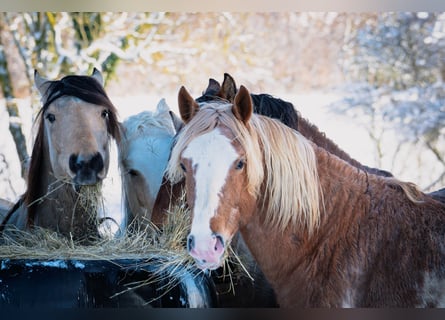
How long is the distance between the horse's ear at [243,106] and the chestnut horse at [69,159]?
2.86 feet

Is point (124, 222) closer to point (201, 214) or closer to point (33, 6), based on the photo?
point (201, 214)

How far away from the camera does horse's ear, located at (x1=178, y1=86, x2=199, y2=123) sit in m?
2.88

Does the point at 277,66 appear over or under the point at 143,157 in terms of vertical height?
over

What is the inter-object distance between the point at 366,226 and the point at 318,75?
1.04m

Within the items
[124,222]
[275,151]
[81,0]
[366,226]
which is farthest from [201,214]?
[81,0]

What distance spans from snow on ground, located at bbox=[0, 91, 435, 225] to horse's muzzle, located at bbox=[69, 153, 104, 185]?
0.10m

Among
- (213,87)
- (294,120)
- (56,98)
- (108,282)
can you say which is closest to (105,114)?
(56,98)

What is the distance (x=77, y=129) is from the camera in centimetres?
323

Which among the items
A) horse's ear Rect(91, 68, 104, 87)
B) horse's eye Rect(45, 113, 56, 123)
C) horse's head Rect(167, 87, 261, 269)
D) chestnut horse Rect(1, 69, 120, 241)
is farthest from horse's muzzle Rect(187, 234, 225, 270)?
horse's ear Rect(91, 68, 104, 87)

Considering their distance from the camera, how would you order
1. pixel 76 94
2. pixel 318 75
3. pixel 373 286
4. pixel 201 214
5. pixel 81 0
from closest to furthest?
pixel 201 214, pixel 373 286, pixel 76 94, pixel 318 75, pixel 81 0

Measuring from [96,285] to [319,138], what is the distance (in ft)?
4.39

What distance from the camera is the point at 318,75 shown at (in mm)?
3500

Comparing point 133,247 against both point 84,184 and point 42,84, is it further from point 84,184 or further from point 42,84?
point 42,84

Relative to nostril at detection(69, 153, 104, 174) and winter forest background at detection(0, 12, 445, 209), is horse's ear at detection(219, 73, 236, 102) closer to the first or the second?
winter forest background at detection(0, 12, 445, 209)
